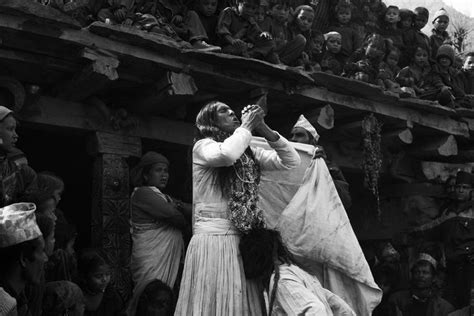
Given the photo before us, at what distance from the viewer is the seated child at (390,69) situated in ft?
30.2

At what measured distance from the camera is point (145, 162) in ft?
23.8

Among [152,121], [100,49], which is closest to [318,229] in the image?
[100,49]

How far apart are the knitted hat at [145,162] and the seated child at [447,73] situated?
4.11 m

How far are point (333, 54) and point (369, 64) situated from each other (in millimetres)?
556

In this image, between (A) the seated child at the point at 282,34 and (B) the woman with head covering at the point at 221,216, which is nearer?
(B) the woman with head covering at the point at 221,216

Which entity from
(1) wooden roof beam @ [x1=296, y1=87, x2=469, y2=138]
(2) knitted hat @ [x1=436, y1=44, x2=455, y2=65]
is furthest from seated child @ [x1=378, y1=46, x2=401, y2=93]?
(2) knitted hat @ [x1=436, y1=44, x2=455, y2=65]

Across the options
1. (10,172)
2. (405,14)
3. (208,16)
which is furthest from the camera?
(405,14)

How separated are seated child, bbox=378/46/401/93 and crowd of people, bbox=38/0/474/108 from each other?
1 cm

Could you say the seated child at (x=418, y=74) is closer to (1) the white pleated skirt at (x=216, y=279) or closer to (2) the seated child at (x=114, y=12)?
(2) the seated child at (x=114, y=12)

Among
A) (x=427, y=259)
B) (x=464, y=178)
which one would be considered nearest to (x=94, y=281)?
(x=427, y=259)

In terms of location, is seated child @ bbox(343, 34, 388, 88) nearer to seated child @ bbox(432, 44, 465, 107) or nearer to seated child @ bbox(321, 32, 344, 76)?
seated child @ bbox(321, 32, 344, 76)

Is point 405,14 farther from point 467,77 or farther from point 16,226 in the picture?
point 16,226

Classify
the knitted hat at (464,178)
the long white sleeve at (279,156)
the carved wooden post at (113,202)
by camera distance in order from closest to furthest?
the long white sleeve at (279,156) < the carved wooden post at (113,202) < the knitted hat at (464,178)

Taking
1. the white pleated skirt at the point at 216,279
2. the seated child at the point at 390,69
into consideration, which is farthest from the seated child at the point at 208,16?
the white pleated skirt at the point at 216,279
